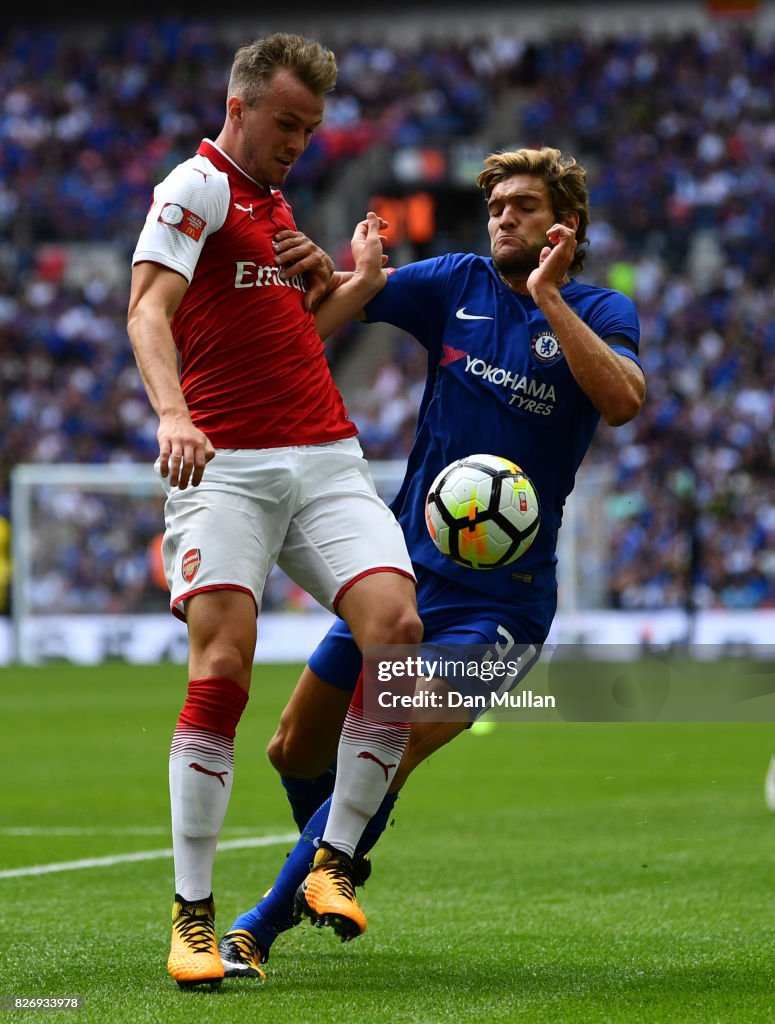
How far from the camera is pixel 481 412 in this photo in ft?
17.7

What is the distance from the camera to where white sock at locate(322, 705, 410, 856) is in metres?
4.74

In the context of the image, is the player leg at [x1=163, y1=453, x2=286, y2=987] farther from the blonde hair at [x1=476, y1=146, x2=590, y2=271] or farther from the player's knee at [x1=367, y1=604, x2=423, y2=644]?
the blonde hair at [x1=476, y1=146, x2=590, y2=271]

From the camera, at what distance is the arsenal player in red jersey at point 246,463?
453cm

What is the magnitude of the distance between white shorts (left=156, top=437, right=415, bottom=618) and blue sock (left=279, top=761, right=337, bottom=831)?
727mm

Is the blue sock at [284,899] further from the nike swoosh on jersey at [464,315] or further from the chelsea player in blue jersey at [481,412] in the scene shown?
the nike swoosh on jersey at [464,315]

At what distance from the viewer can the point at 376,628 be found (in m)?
4.66

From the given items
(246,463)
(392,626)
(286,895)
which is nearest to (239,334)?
(246,463)

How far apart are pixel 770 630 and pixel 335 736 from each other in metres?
15.6

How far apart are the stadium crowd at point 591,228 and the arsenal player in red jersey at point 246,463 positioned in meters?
16.1

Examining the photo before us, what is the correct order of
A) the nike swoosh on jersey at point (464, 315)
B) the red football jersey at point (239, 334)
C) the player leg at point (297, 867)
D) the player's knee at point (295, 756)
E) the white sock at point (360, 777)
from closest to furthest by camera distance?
1. the white sock at point (360, 777)
2. the red football jersey at point (239, 334)
3. the player leg at point (297, 867)
4. the player's knee at point (295, 756)
5. the nike swoosh on jersey at point (464, 315)

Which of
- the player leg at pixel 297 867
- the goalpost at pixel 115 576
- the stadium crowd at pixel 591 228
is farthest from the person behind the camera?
the stadium crowd at pixel 591 228

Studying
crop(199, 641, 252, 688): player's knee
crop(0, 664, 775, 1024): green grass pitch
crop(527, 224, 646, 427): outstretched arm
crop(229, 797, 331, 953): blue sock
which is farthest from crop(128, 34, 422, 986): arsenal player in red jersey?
crop(527, 224, 646, 427): outstretched arm

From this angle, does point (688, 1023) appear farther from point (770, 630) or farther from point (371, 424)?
point (371, 424)

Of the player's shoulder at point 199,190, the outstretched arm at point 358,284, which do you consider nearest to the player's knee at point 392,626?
the outstretched arm at point 358,284
